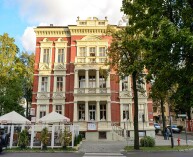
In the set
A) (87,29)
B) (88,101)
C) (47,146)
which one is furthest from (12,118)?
(87,29)

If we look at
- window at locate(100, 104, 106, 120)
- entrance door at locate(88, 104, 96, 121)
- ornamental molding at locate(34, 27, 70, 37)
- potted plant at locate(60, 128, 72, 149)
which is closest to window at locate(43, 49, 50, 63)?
ornamental molding at locate(34, 27, 70, 37)

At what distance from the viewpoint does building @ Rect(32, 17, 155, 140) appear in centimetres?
3094

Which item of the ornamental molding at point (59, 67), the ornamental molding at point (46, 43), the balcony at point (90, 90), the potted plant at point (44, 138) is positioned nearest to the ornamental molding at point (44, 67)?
the ornamental molding at point (59, 67)

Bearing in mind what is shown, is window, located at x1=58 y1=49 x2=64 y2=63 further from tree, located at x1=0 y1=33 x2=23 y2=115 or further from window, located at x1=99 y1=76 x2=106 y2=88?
window, located at x1=99 y1=76 x2=106 y2=88

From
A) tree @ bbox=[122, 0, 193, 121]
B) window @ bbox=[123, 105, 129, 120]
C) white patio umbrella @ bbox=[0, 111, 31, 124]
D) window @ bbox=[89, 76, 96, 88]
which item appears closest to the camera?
tree @ bbox=[122, 0, 193, 121]

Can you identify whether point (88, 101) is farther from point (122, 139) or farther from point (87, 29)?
point (87, 29)

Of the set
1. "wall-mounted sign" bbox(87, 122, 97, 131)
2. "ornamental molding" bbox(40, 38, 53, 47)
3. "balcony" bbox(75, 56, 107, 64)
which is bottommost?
"wall-mounted sign" bbox(87, 122, 97, 131)

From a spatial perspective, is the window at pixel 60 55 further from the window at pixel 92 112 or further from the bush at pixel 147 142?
the bush at pixel 147 142

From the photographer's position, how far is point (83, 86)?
111ft

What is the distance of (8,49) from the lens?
32656 millimetres

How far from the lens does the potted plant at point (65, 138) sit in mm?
17891

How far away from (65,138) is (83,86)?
16394mm

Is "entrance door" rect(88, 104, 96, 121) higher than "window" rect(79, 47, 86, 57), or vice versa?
"window" rect(79, 47, 86, 57)

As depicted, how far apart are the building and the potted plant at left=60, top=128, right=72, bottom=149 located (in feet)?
38.5
